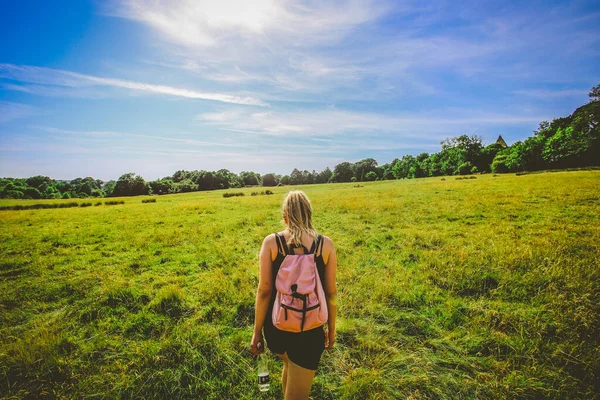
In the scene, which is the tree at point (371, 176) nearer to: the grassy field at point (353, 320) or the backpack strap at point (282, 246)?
the grassy field at point (353, 320)

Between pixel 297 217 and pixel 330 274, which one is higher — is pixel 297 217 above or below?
above

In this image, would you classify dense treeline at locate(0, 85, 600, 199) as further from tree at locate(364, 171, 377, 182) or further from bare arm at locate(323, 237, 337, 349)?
bare arm at locate(323, 237, 337, 349)

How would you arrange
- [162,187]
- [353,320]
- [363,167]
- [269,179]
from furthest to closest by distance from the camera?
1. [269,179]
2. [363,167]
3. [162,187]
4. [353,320]

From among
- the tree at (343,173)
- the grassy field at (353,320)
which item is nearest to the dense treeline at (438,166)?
the tree at (343,173)

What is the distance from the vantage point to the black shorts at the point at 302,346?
268 centimetres

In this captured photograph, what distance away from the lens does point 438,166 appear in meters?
102

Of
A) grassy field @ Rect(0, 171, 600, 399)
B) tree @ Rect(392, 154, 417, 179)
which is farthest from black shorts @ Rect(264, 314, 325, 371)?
tree @ Rect(392, 154, 417, 179)

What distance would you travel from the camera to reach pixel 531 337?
457 cm

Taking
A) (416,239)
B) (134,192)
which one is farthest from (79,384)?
(134,192)

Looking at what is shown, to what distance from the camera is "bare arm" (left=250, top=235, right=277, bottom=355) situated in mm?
2762

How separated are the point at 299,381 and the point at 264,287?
112cm

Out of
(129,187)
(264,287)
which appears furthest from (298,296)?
(129,187)

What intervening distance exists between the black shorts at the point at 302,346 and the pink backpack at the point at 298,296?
0.16 m

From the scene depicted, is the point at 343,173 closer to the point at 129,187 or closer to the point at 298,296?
the point at 129,187
